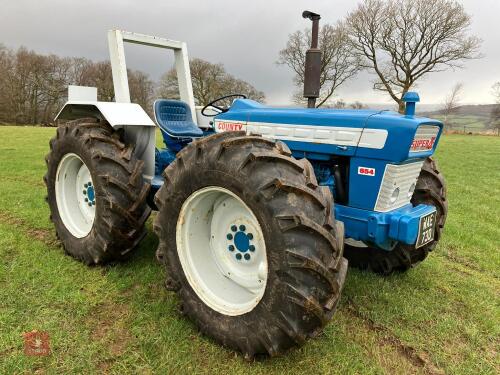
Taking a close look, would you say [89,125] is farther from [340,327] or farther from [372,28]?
[372,28]

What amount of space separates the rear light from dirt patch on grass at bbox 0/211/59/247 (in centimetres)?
334

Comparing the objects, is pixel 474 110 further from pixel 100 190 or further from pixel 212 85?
pixel 100 190

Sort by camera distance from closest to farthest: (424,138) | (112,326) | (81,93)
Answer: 1. (112,326)
2. (424,138)
3. (81,93)

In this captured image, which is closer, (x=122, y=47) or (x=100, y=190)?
(x=100, y=190)

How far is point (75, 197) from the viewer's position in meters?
3.76

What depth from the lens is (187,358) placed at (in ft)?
7.41

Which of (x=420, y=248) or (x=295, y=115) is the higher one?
(x=295, y=115)

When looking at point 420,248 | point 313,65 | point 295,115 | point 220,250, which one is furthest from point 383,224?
point 313,65

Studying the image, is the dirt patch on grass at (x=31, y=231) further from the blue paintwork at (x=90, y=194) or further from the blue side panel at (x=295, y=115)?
the blue side panel at (x=295, y=115)

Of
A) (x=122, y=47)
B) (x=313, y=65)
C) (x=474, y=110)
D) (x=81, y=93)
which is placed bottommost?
(x=474, y=110)

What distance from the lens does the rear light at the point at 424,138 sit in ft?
8.39

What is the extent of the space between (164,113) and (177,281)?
223 cm

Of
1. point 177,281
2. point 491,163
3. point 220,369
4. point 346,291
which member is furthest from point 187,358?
point 491,163

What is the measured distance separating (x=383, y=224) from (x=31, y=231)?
365cm
